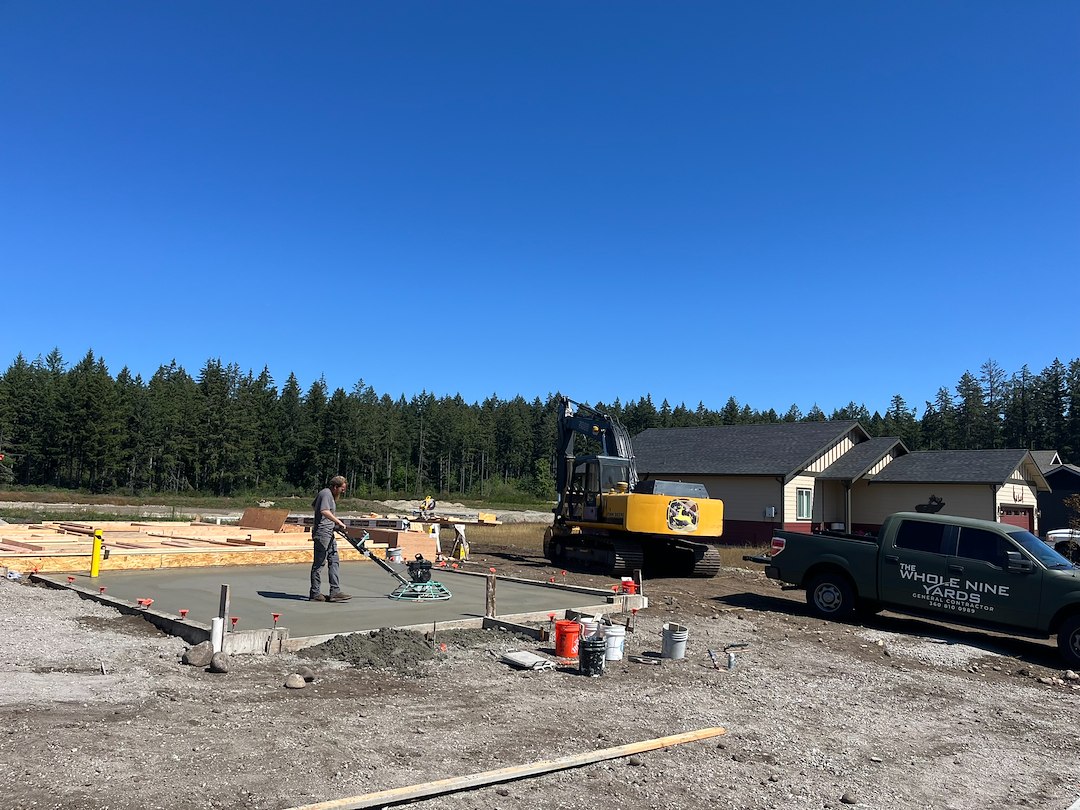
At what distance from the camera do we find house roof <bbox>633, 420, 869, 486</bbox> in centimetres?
3328

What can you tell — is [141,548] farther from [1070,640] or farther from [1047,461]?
[1047,461]

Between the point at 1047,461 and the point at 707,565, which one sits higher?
the point at 1047,461

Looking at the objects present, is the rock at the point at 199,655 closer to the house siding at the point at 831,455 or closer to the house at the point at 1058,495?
the house siding at the point at 831,455

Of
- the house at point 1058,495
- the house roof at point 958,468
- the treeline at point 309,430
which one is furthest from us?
the treeline at point 309,430

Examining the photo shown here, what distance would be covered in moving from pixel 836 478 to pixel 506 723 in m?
29.8

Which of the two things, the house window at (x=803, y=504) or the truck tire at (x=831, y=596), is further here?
→ the house window at (x=803, y=504)

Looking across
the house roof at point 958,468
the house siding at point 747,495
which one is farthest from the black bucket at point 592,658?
the house roof at point 958,468

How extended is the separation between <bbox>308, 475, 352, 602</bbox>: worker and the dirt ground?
264 centimetres

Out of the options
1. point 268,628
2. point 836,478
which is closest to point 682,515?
point 268,628

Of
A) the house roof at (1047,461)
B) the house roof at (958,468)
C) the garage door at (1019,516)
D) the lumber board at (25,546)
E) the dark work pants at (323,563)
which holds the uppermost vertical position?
the house roof at (1047,461)

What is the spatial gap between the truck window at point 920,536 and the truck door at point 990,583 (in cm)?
30

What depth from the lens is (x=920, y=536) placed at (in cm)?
1282

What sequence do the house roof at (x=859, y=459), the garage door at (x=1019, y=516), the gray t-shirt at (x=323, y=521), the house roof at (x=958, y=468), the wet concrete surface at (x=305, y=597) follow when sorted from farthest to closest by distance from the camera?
the garage door at (x=1019, y=516) → the house roof at (x=859, y=459) → the house roof at (x=958, y=468) → the gray t-shirt at (x=323, y=521) → the wet concrete surface at (x=305, y=597)

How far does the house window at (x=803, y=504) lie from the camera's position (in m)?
32.8
